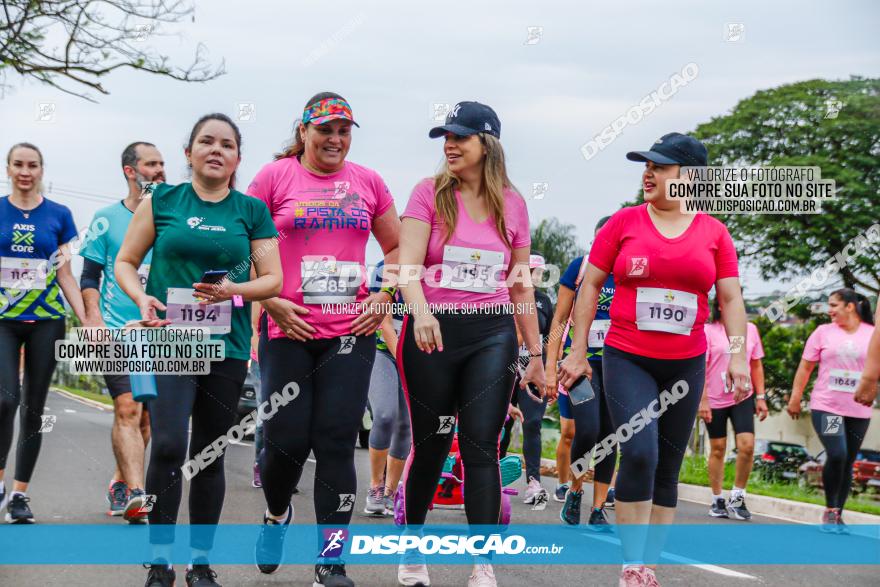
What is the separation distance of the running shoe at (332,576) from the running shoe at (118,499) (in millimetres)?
3186

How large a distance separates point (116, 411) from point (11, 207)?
61.8 inches

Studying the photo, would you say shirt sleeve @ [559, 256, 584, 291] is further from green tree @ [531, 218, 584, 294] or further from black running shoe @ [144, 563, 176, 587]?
green tree @ [531, 218, 584, 294]

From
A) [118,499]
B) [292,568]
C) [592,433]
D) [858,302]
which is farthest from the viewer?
[858,302]

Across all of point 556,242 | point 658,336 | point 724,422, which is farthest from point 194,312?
point 556,242

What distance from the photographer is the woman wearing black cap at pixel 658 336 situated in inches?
215

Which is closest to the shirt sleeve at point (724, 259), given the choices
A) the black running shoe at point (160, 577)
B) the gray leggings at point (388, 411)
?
the black running shoe at point (160, 577)

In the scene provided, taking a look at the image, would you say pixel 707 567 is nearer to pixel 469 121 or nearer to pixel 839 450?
pixel 469 121

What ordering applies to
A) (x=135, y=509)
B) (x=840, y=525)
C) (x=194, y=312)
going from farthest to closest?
(x=840, y=525), (x=135, y=509), (x=194, y=312)

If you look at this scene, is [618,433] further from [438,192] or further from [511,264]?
[438,192]

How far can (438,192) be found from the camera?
18.2ft

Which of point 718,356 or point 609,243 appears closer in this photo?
point 609,243

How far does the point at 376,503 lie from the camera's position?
8570mm

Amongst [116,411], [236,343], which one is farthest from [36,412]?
[236,343]

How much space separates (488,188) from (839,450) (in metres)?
5.47
